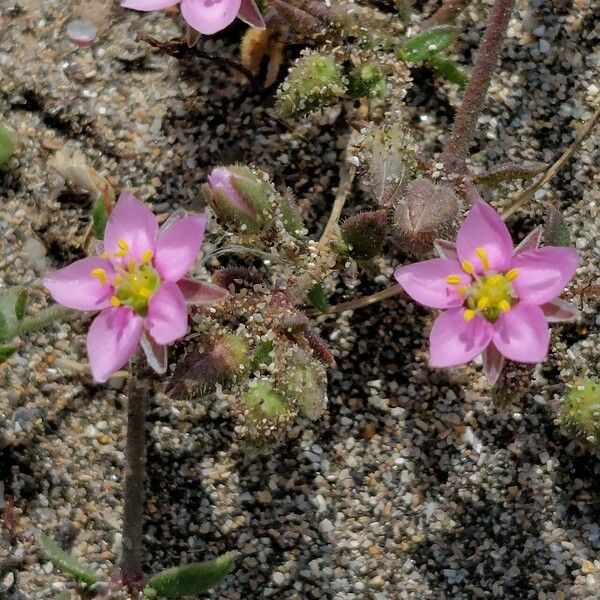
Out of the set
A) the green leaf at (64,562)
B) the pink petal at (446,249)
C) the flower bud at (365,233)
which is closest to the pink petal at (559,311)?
the pink petal at (446,249)

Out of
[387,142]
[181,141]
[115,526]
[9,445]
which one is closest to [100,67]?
[181,141]

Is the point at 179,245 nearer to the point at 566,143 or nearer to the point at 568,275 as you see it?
the point at 568,275

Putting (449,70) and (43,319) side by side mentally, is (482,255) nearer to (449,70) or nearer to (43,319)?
(449,70)

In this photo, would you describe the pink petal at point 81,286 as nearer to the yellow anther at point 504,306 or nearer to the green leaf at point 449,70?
the yellow anther at point 504,306

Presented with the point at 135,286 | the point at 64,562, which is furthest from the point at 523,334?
the point at 64,562

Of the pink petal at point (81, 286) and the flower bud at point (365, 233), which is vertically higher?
the pink petal at point (81, 286)
